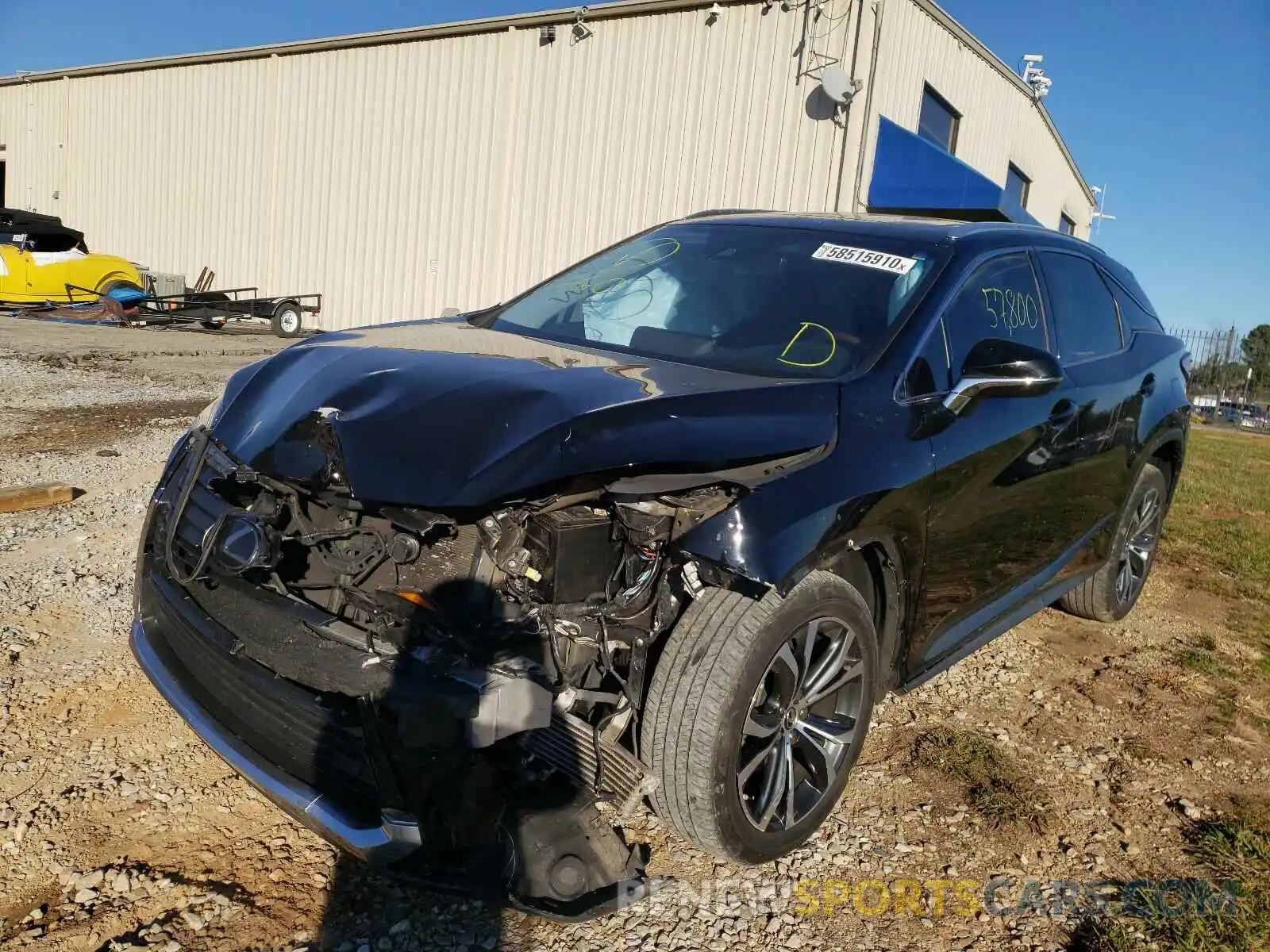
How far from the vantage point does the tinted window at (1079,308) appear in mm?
3732

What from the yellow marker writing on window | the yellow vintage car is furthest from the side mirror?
the yellow vintage car

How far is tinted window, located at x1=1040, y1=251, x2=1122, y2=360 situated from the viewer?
373 centimetres

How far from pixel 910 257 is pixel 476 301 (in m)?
14.3

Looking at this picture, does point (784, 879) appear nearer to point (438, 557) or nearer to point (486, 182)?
point (438, 557)

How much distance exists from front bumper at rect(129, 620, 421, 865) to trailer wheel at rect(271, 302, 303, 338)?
14.7 metres

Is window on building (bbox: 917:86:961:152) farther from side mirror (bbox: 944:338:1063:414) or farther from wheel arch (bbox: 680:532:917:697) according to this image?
wheel arch (bbox: 680:532:917:697)

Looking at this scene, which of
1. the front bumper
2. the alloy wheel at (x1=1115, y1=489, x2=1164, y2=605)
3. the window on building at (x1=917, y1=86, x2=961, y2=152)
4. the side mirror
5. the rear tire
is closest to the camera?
the front bumper

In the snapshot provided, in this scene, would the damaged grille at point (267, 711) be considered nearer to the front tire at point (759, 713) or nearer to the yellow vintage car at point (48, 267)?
the front tire at point (759, 713)

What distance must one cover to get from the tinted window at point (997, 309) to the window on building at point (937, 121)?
11312 mm

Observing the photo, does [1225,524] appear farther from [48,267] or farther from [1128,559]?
[48,267]

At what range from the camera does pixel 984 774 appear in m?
3.14

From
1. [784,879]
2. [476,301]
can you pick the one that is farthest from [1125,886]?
[476,301]

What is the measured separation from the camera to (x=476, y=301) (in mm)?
16797

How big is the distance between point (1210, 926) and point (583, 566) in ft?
6.06
